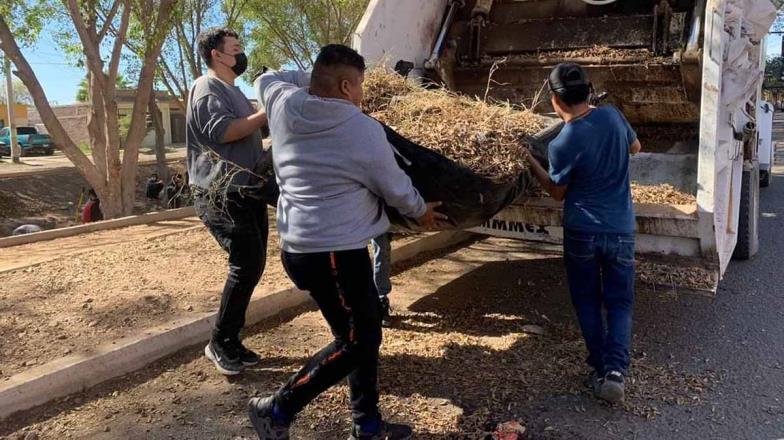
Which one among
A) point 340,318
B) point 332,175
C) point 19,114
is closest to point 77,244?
point 340,318

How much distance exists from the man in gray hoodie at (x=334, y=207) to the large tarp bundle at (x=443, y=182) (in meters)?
0.25

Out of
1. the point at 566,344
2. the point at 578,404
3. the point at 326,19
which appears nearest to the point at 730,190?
the point at 566,344

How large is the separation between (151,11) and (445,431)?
900 centimetres

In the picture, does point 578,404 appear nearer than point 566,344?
Yes

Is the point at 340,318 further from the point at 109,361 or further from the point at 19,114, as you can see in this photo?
the point at 19,114

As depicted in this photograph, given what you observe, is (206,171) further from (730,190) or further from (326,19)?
(326,19)

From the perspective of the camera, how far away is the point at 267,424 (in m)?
2.56

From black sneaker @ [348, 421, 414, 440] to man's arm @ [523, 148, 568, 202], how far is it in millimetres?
1272

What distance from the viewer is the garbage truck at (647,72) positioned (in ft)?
11.8

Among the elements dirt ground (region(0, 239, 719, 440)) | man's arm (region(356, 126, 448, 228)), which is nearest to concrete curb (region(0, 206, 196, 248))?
dirt ground (region(0, 239, 719, 440))

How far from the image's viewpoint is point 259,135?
11.2ft

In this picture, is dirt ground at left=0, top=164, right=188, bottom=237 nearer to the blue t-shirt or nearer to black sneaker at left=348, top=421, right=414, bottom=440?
black sneaker at left=348, top=421, right=414, bottom=440

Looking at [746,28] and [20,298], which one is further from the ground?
[746,28]

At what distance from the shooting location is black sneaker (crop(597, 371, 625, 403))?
2.89 metres
